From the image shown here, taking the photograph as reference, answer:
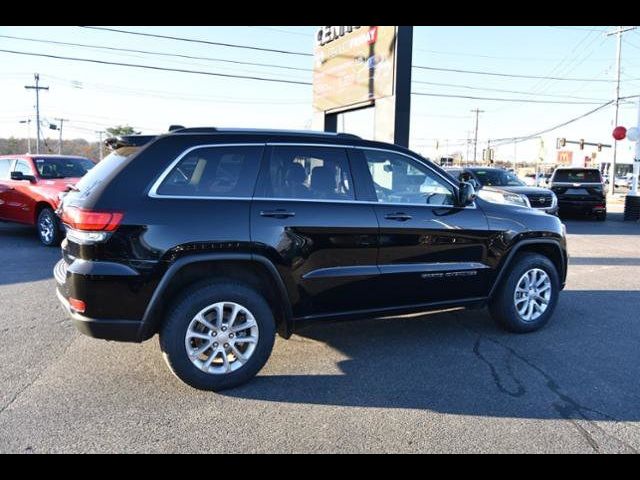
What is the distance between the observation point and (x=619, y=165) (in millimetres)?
68875

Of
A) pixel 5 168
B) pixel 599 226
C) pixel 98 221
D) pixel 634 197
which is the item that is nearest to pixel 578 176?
pixel 634 197

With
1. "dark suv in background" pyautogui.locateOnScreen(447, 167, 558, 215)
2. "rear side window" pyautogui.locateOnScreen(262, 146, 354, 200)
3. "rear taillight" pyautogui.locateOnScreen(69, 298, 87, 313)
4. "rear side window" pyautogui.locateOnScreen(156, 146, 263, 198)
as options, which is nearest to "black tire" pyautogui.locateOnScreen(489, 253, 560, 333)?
"rear side window" pyautogui.locateOnScreen(262, 146, 354, 200)

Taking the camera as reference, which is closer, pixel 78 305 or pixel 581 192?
pixel 78 305

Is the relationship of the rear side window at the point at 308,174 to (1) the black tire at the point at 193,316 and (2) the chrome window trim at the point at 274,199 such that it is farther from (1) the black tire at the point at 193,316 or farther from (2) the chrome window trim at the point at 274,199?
(1) the black tire at the point at 193,316

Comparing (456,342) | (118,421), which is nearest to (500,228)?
(456,342)

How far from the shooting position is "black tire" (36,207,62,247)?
954 centimetres

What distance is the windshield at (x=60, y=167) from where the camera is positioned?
9.97 m

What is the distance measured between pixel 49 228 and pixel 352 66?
8.91 m

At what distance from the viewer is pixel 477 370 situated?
13.4 feet

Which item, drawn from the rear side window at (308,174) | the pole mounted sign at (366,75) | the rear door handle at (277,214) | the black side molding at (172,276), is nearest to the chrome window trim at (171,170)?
the rear door handle at (277,214)

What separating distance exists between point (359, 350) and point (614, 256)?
24.2 ft

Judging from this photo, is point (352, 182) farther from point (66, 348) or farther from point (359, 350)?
point (66, 348)

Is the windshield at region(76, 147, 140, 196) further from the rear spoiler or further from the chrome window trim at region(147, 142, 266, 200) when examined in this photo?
the chrome window trim at region(147, 142, 266, 200)

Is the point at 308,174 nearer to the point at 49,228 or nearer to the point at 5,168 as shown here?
the point at 49,228
